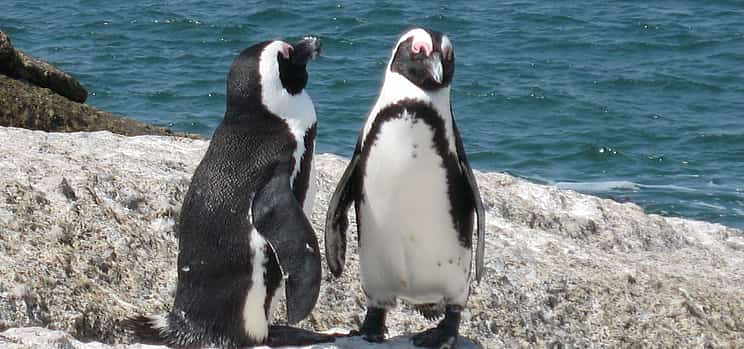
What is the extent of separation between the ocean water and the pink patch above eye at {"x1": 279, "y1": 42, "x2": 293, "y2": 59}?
8090 millimetres

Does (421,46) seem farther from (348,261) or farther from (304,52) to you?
(348,261)

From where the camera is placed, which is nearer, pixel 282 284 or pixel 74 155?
pixel 282 284

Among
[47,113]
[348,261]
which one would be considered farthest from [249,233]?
[47,113]

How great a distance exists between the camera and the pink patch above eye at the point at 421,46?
5.22 m

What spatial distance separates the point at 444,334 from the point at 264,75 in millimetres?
1365

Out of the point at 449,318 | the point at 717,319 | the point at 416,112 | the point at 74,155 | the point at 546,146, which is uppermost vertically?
the point at 416,112

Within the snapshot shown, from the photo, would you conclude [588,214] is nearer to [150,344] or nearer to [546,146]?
[150,344]

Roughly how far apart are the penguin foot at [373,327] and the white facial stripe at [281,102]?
79 centimetres

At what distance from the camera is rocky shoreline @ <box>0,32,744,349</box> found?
5344mm

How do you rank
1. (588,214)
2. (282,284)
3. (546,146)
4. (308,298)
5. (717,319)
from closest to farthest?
(308,298), (282,284), (717,319), (588,214), (546,146)

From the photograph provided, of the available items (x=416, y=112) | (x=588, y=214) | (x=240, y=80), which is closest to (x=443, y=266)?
(x=416, y=112)

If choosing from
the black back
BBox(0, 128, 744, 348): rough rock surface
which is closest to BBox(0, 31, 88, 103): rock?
BBox(0, 128, 744, 348): rough rock surface

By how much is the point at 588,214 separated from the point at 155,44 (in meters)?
14.7

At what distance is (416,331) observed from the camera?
616cm
